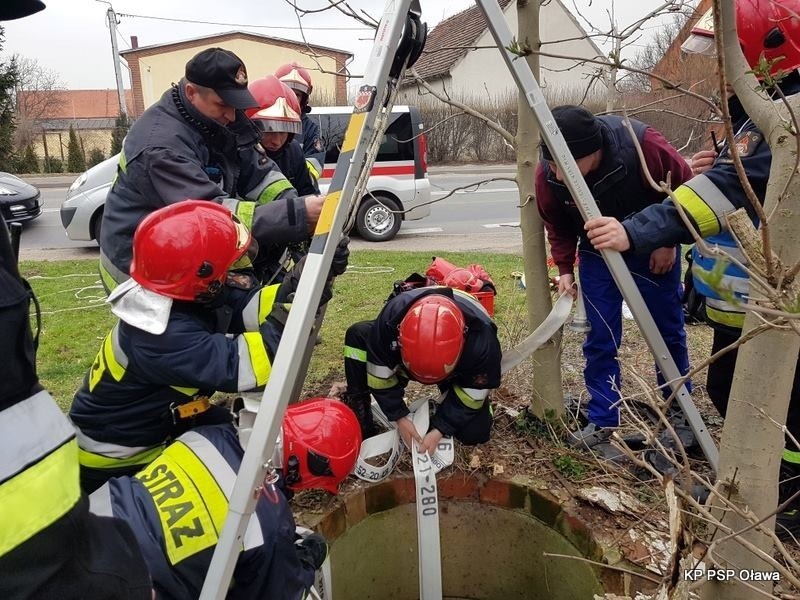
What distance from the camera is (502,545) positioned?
2.88 m

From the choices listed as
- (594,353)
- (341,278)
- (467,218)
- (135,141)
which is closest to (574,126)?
(594,353)

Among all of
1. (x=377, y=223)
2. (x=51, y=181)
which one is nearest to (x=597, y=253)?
(x=377, y=223)

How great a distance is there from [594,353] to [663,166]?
3.07ft

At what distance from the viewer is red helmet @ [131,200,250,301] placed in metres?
1.90

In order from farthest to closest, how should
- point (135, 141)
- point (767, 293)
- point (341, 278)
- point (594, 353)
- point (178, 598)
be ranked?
1. point (341, 278)
2. point (594, 353)
3. point (135, 141)
4. point (178, 598)
5. point (767, 293)

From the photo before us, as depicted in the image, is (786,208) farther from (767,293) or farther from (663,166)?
(663,166)

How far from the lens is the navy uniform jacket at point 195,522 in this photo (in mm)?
1517

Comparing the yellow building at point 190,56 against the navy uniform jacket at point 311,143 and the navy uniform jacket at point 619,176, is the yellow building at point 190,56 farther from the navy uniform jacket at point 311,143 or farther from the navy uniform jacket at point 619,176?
the navy uniform jacket at point 619,176

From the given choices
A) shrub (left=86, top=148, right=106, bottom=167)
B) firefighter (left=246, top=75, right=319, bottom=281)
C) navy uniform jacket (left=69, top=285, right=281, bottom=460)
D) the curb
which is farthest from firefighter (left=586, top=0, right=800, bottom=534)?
shrub (left=86, top=148, right=106, bottom=167)

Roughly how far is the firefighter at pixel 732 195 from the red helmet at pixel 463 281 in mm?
1446

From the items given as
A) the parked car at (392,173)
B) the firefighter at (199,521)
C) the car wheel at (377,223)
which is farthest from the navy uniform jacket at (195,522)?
the car wheel at (377,223)

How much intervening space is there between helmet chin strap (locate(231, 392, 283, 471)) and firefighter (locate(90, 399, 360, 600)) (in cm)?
3

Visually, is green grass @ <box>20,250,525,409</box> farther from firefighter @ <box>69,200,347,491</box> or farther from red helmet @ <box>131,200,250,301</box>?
red helmet @ <box>131,200,250,301</box>

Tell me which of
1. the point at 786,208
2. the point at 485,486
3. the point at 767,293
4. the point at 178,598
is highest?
the point at 786,208
